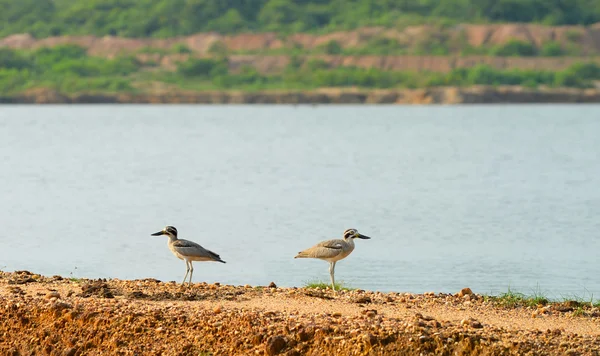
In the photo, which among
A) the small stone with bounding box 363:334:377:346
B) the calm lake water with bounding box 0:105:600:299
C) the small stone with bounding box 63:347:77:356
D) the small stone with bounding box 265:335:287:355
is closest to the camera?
the small stone with bounding box 363:334:377:346

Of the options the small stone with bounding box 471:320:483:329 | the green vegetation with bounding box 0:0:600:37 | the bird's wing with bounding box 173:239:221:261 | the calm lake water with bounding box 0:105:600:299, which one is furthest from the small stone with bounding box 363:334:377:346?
the green vegetation with bounding box 0:0:600:37

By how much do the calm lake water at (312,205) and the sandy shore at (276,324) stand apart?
442cm

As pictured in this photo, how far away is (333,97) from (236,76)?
7896 millimetres

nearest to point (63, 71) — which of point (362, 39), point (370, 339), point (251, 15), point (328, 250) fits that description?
point (251, 15)

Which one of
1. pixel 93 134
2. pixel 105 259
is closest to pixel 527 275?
pixel 105 259

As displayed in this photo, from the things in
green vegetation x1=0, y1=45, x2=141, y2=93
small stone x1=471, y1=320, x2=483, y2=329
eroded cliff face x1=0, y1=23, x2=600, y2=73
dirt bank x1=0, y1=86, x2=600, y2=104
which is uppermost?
small stone x1=471, y1=320, x2=483, y2=329

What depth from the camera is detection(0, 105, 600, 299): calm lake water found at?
1789 centimetres

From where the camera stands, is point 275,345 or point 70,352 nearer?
point 275,345

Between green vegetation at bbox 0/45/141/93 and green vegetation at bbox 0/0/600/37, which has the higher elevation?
green vegetation at bbox 0/0/600/37

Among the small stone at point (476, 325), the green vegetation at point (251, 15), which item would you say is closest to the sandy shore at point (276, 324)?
the small stone at point (476, 325)

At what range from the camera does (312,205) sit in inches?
1059

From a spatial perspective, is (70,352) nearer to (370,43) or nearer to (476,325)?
(476,325)

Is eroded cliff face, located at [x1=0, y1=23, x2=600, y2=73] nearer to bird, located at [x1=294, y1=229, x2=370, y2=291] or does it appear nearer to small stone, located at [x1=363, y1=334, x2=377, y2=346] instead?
bird, located at [x1=294, y1=229, x2=370, y2=291]

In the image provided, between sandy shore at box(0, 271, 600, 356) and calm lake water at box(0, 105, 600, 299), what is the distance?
4421mm
